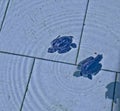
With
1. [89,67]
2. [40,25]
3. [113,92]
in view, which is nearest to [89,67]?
[89,67]

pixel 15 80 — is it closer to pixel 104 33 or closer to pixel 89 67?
pixel 89 67

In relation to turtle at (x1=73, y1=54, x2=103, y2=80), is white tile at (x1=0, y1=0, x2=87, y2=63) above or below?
above

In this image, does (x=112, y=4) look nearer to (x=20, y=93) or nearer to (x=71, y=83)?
(x=71, y=83)

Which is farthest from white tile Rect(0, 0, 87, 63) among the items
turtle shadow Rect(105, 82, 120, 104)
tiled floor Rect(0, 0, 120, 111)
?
turtle shadow Rect(105, 82, 120, 104)

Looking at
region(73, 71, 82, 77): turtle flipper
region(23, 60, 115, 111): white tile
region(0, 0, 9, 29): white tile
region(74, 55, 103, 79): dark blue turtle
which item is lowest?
region(23, 60, 115, 111): white tile

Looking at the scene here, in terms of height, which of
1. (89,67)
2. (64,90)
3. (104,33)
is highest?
(104,33)

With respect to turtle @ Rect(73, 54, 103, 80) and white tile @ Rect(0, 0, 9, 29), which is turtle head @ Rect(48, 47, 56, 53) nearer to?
turtle @ Rect(73, 54, 103, 80)

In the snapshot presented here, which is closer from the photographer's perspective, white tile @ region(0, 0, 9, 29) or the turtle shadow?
the turtle shadow

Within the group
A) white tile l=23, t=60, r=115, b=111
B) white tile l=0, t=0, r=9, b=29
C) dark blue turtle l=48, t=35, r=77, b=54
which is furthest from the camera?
white tile l=0, t=0, r=9, b=29
